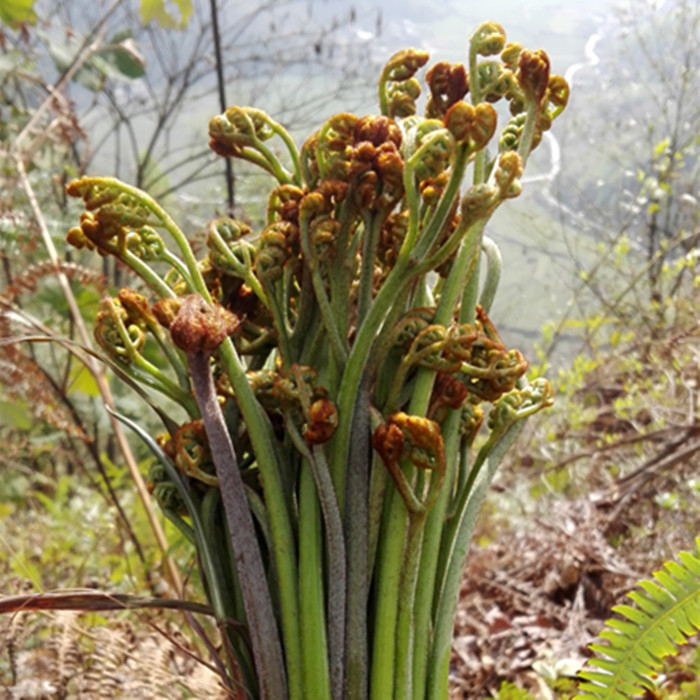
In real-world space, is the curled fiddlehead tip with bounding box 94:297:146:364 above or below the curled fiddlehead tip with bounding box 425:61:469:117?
below

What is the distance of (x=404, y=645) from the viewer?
1.94 feet

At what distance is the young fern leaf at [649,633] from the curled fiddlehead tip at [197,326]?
44 centimetres

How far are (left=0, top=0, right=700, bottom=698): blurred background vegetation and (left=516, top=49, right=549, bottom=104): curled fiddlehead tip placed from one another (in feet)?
1.57

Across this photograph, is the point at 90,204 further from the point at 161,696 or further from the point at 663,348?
the point at 663,348

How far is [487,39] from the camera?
2.11ft

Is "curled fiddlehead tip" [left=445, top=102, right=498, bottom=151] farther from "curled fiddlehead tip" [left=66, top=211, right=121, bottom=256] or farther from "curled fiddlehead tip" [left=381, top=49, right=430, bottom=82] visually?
"curled fiddlehead tip" [left=66, top=211, right=121, bottom=256]

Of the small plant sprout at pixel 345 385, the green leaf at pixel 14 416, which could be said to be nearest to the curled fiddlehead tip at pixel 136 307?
the small plant sprout at pixel 345 385

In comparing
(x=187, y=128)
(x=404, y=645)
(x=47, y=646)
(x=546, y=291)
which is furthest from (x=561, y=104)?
(x=187, y=128)

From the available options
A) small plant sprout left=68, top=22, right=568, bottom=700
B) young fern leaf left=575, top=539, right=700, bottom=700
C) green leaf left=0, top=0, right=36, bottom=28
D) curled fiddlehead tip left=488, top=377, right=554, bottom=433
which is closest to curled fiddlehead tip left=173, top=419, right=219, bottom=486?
small plant sprout left=68, top=22, right=568, bottom=700

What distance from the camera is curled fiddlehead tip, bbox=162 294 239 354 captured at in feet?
1.83

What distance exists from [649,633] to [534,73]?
1.70 feet

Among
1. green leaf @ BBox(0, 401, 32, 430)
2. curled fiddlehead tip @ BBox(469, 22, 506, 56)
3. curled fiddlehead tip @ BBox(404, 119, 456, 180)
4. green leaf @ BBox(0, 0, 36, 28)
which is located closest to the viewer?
curled fiddlehead tip @ BBox(404, 119, 456, 180)

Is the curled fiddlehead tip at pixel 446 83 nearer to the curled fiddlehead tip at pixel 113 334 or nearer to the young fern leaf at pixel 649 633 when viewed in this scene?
the curled fiddlehead tip at pixel 113 334

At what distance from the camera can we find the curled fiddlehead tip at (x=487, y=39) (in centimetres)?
65
